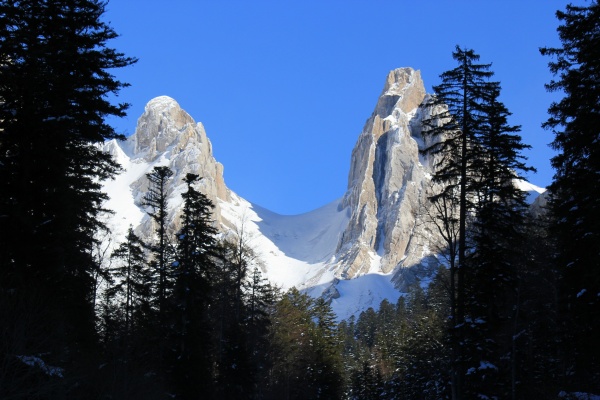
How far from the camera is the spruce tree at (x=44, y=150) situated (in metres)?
14.6

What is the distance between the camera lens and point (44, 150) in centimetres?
1592

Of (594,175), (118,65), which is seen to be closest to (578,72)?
(594,175)

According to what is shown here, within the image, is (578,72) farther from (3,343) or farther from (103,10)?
(3,343)

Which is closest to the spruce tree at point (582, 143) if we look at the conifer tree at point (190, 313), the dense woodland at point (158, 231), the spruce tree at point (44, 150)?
the dense woodland at point (158, 231)

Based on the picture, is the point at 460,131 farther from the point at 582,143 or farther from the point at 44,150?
the point at 44,150

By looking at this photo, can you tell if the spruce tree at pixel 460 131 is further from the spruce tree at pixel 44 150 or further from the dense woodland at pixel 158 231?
the spruce tree at pixel 44 150

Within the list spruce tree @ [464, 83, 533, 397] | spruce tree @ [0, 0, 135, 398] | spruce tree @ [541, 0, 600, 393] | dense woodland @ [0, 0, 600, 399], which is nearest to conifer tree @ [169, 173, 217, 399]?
dense woodland @ [0, 0, 600, 399]

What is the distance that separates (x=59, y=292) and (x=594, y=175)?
14898mm

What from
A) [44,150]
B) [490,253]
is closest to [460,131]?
[490,253]

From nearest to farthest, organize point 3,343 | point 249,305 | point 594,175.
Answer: point 3,343 → point 594,175 → point 249,305

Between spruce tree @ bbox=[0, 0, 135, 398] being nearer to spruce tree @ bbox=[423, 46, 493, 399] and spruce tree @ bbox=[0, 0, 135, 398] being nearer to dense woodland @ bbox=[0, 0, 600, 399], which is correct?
dense woodland @ bbox=[0, 0, 600, 399]

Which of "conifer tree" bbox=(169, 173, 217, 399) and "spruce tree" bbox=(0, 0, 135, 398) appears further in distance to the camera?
"conifer tree" bbox=(169, 173, 217, 399)

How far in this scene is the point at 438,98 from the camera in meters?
22.2

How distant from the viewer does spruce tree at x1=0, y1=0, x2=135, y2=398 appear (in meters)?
14.6
